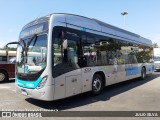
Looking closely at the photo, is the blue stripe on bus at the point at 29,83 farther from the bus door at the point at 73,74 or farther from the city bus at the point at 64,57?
the bus door at the point at 73,74

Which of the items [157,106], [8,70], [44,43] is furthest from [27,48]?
[8,70]

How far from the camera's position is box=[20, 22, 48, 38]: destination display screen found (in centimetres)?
670

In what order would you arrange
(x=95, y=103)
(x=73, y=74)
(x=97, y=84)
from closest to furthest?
(x=73, y=74) < (x=95, y=103) < (x=97, y=84)

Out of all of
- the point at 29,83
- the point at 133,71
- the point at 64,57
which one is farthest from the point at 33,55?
the point at 133,71

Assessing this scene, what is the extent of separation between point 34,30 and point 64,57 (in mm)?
1571

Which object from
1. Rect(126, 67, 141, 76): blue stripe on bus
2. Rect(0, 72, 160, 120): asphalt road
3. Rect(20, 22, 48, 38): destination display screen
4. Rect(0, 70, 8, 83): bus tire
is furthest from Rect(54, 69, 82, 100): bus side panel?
Rect(0, 70, 8, 83): bus tire

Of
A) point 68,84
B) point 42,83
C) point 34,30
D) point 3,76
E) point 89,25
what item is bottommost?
point 3,76

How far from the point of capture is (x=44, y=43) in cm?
654

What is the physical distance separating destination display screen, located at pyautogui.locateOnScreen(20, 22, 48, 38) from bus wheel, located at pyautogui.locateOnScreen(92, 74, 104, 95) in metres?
3.18

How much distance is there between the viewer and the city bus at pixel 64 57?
6.36m

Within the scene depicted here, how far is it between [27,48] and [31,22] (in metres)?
1.27

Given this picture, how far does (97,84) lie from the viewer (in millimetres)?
8688

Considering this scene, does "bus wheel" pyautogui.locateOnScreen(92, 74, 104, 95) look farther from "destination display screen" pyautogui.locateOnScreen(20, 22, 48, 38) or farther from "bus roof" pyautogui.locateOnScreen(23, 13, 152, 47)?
"destination display screen" pyautogui.locateOnScreen(20, 22, 48, 38)

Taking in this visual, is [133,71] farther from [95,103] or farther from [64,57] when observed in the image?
[64,57]
